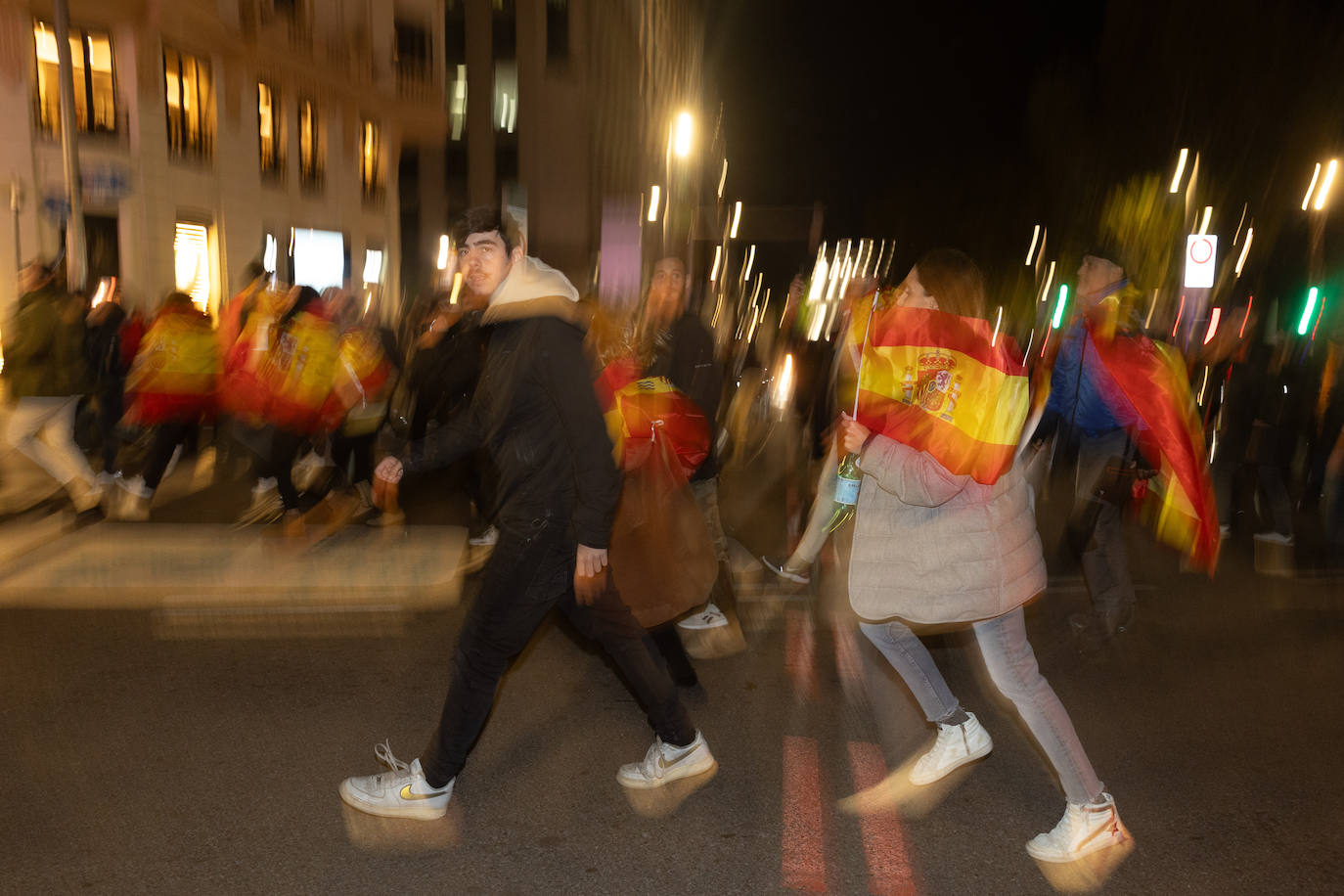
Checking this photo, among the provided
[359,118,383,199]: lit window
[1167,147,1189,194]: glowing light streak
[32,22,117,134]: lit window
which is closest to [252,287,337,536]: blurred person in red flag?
[32,22,117,134]: lit window

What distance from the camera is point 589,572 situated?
11.7 ft

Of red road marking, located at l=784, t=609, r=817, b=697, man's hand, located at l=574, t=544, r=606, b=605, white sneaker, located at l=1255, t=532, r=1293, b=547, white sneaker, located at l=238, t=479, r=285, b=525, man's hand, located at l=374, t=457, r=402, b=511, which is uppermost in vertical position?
man's hand, located at l=374, t=457, r=402, b=511

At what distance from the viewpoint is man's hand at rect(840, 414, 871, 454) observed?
11.7ft

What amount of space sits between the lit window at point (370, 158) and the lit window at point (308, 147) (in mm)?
1834

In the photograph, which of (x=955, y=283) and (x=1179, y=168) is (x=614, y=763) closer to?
(x=955, y=283)

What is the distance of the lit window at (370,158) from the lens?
2828 centimetres

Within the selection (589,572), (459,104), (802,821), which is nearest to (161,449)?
(589,572)

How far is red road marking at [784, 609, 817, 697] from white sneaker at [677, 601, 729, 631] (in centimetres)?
35

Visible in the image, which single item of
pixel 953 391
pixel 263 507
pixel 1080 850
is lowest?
pixel 263 507

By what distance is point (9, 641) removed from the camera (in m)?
5.50

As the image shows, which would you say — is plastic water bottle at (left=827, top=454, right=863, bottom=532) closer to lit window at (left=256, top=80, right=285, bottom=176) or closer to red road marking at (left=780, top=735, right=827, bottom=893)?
red road marking at (left=780, top=735, right=827, bottom=893)

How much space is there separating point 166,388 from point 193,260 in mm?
14988

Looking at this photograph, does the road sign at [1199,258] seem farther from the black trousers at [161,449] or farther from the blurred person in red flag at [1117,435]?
the black trousers at [161,449]

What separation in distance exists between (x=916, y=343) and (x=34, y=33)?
2070cm
